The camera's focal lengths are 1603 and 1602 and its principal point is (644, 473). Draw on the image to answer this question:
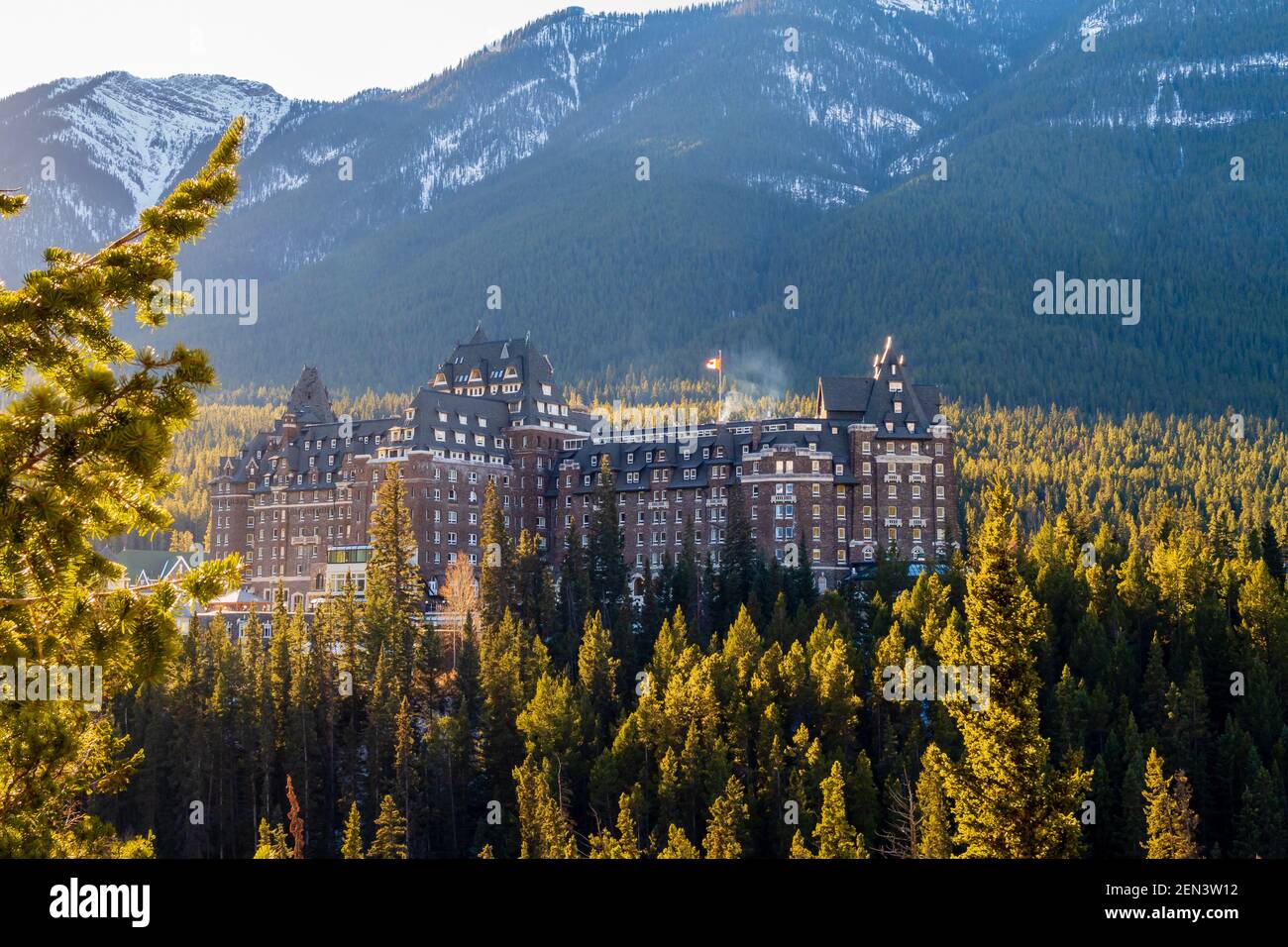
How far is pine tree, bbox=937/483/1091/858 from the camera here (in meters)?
56.2

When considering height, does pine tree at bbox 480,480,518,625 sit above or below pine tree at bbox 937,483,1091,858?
above

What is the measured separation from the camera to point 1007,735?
186 feet

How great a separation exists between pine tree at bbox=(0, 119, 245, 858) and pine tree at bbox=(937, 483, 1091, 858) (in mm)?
37548

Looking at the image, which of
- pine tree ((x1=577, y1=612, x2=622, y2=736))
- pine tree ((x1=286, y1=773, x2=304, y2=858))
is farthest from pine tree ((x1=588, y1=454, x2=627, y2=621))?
pine tree ((x1=286, y1=773, x2=304, y2=858))

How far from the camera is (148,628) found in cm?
2225

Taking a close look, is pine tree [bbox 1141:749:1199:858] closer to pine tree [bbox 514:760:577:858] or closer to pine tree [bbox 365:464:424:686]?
pine tree [bbox 514:760:577:858]

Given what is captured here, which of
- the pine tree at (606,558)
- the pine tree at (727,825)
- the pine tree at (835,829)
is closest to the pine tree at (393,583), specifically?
the pine tree at (606,558)

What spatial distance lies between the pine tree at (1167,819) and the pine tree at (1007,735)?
2931cm

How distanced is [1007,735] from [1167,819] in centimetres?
3694

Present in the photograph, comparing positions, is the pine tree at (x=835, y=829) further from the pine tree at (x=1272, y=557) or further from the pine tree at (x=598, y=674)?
the pine tree at (x=1272, y=557)

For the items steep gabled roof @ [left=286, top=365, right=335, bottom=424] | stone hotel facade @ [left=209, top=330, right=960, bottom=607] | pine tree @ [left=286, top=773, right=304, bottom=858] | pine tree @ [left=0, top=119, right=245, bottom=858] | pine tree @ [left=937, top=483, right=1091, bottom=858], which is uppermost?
steep gabled roof @ [left=286, top=365, right=335, bottom=424]

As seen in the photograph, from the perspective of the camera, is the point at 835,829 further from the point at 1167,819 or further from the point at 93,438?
the point at 93,438

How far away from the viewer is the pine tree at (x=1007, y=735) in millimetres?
56250

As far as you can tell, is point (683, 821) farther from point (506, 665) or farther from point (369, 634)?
point (369, 634)
